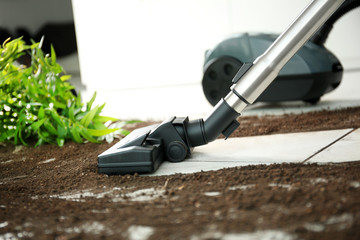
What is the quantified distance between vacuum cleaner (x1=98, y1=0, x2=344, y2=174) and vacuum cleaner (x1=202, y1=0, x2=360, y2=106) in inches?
36.3

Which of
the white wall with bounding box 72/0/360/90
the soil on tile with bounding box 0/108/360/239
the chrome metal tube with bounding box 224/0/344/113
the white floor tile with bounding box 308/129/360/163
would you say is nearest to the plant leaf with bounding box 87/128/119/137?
the soil on tile with bounding box 0/108/360/239

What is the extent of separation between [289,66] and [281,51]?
0.98m

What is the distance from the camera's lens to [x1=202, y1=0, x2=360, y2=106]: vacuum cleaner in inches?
80.9

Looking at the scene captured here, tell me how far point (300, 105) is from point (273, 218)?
1621 millimetres

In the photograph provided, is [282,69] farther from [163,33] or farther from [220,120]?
[163,33]

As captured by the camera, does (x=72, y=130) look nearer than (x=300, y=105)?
Yes

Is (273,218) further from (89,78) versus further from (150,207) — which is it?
(89,78)

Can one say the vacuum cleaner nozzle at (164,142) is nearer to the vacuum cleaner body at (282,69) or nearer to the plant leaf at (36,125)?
the plant leaf at (36,125)

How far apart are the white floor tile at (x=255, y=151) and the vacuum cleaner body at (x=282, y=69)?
58 cm

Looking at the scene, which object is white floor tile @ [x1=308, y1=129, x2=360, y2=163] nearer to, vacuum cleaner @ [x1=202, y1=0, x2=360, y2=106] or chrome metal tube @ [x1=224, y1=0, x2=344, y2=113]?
chrome metal tube @ [x1=224, y1=0, x2=344, y2=113]

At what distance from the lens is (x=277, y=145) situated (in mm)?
1399

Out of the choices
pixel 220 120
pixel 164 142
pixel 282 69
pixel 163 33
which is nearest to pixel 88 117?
pixel 164 142

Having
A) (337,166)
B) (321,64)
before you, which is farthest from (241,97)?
(321,64)

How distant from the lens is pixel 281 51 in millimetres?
1124
